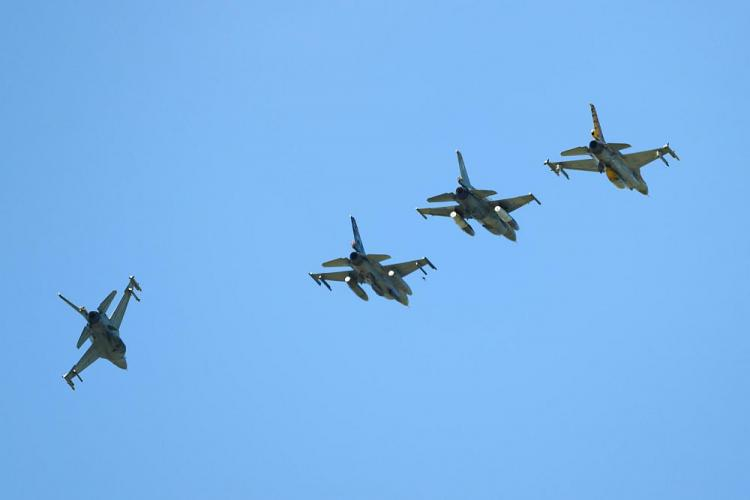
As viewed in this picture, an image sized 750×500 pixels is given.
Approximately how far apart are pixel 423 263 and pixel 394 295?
2.90 metres

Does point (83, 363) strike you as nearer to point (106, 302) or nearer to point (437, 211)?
point (106, 302)

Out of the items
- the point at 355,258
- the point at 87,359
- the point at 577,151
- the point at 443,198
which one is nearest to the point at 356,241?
the point at 355,258

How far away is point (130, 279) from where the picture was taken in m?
99.8

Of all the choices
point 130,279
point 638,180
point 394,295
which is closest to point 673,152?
point 638,180

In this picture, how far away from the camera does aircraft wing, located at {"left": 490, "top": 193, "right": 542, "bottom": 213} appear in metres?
98.3

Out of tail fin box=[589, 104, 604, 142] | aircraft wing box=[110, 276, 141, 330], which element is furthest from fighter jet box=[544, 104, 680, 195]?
aircraft wing box=[110, 276, 141, 330]

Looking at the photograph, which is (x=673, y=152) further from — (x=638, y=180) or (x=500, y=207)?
(x=500, y=207)

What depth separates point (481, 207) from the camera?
320ft

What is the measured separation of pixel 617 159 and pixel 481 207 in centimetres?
906

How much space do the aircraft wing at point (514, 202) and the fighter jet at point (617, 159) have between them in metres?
4.18

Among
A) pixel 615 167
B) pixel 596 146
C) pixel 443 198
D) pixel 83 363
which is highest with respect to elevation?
pixel 596 146

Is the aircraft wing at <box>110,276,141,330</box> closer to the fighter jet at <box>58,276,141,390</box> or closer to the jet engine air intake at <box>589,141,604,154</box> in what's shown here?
the fighter jet at <box>58,276,141,390</box>

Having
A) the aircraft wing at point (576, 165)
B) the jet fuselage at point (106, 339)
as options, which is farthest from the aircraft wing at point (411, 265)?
the jet fuselage at point (106, 339)

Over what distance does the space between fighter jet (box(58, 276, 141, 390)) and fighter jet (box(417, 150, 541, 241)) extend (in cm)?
2081
